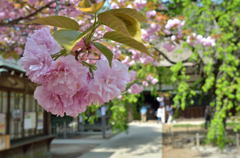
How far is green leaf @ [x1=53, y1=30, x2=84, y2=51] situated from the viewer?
692 mm

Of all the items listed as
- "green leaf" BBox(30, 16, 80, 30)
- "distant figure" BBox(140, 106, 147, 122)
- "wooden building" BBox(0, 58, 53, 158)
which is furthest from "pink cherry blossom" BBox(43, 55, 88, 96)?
"distant figure" BBox(140, 106, 147, 122)

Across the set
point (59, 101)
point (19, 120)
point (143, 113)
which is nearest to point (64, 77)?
point (59, 101)

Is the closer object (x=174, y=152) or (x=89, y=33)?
(x=89, y=33)

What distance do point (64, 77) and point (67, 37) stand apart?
10 centimetres

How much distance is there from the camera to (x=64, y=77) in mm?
740

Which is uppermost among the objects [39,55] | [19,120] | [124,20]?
[124,20]

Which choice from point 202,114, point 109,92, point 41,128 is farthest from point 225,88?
point 202,114

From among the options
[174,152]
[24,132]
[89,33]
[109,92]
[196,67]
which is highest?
[196,67]

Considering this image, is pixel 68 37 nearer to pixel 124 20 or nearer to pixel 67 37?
pixel 67 37

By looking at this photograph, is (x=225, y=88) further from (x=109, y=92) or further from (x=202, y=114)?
(x=202, y=114)

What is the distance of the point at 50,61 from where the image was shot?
733 millimetres

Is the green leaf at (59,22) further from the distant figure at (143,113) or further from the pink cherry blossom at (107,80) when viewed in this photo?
the distant figure at (143,113)

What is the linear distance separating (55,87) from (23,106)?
23.7 feet

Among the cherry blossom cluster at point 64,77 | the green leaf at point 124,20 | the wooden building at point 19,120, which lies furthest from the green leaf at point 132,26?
the wooden building at point 19,120
